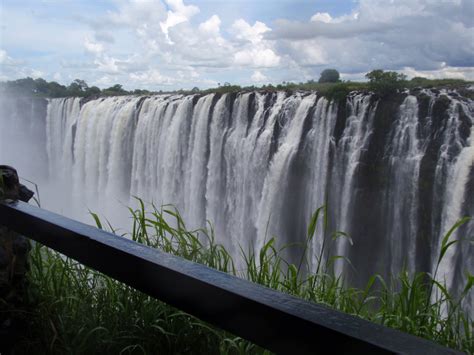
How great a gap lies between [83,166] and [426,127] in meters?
14.1

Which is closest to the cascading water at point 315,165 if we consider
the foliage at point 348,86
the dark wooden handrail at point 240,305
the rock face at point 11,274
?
the foliage at point 348,86

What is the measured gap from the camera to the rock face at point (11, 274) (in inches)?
72.9

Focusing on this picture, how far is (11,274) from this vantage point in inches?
74.4

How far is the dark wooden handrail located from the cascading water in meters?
5.53

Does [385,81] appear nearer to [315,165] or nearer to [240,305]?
[315,165]

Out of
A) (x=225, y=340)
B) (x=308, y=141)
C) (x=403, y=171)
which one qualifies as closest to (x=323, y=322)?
(x=225, y=340)

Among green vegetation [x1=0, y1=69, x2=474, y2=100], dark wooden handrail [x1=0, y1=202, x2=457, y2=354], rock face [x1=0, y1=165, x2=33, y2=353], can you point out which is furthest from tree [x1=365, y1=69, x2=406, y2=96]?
dark wooden handrail [x1=0, y1=202, x2=457, y2=354]

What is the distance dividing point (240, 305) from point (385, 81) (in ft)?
32.9

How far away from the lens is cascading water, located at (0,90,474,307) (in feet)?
30.1

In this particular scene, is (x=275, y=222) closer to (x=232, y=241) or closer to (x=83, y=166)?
(x=232, y=241)

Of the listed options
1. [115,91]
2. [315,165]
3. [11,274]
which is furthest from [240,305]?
[115,91]

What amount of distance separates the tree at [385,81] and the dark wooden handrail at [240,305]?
950cm

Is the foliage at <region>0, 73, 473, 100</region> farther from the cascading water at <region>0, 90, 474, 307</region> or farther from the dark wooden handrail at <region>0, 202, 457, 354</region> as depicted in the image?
the dark wooden handrail at <region>0, 202, 457, 354</region>

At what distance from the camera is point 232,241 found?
13.4m
